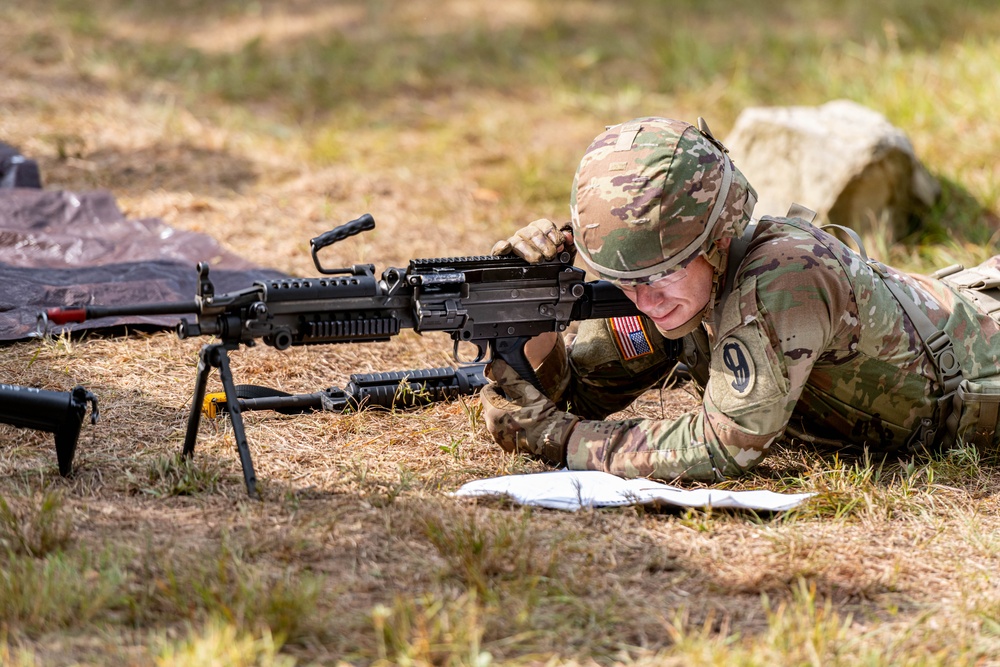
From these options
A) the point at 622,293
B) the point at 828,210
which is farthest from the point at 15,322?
the point at 828,210

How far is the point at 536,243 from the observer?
4023mm

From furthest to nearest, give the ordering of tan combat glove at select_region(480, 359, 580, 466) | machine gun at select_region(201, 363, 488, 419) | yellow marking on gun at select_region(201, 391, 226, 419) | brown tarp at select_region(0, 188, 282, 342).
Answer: brown tarp at select_region(0, 188, 282, 342), machine gun at select_region(201, 363, 488, 419), yellow marking on gun at select_region(201, 391, 226, 419), tan combat glove at select_region(480, 359, 580, 466)

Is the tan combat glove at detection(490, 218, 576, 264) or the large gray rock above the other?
the large gray rock

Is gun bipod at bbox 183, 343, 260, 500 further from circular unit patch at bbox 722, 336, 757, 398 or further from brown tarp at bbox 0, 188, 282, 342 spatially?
brown tarp at bbox 0, 188, 282, 342

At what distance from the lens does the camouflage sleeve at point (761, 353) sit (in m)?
3.67

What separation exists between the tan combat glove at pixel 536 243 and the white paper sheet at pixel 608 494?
0.84 metres

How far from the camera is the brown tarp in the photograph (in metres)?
5.47

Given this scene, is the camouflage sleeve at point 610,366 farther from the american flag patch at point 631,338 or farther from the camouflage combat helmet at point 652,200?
the camouflage combat helmet at point 652,200

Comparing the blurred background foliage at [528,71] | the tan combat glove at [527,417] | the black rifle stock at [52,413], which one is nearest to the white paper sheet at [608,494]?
the tan combat glove at [527,417]

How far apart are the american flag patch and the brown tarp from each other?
232 centimetres

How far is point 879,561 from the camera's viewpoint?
11.6 ft

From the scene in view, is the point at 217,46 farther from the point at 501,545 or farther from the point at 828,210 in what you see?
the point at 501,545

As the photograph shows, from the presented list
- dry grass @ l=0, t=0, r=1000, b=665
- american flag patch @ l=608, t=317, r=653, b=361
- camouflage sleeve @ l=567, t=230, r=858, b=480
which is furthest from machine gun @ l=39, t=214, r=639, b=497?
camouflage sleeve @ l=567, t=230, r=858, b=480

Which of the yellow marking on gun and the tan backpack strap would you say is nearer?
the tan backpack strap
